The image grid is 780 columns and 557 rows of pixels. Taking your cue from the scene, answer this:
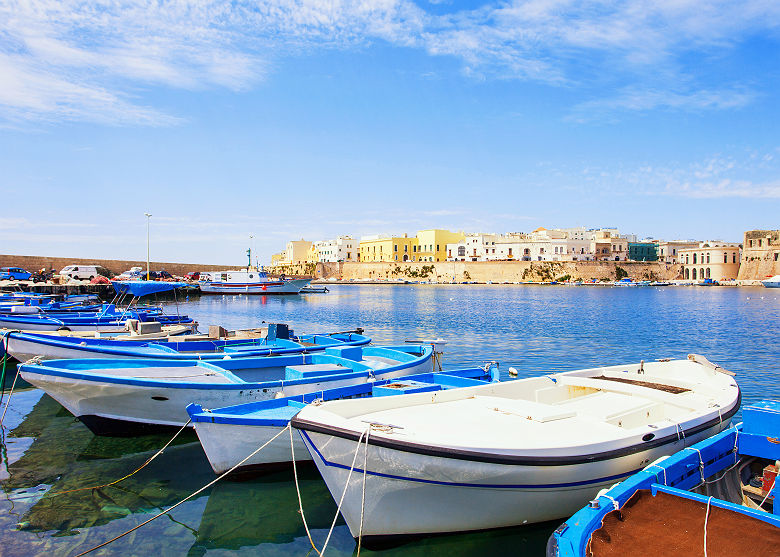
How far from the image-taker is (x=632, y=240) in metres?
127

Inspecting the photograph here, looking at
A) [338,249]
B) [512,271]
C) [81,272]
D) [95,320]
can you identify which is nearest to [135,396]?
[95,320]

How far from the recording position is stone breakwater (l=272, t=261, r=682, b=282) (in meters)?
103

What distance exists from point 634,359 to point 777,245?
92.2m

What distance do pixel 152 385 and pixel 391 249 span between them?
359 feet

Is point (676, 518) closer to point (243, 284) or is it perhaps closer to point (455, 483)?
point (455, 483)

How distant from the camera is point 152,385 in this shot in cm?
856

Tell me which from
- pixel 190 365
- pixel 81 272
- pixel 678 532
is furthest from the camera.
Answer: pixel 81 272

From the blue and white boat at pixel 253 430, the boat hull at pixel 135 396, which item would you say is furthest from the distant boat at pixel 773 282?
the boat hull at pixel 135 396

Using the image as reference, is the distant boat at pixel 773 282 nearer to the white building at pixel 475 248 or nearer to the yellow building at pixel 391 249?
the white building at pixel 475 248

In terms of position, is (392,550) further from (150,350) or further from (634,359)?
(634,359)

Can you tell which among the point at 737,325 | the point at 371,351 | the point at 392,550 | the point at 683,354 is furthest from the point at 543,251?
the point at 392,550

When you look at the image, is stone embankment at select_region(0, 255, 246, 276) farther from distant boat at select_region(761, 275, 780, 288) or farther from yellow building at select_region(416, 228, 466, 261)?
distant boat at select_region(761, 275, 780, 288)

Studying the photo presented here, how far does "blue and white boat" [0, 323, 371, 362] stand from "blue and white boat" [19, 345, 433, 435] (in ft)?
2.60

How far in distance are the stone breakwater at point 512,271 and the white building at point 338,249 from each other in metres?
8.12
